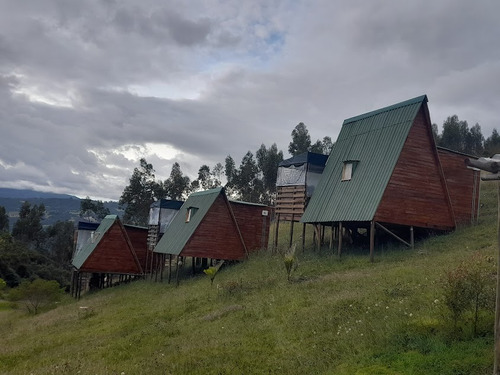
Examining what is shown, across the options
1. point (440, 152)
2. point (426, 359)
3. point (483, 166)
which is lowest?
point (426, 359)

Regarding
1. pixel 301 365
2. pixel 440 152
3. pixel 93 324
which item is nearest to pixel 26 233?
pixel 93 324

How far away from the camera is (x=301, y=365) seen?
33.0 ft

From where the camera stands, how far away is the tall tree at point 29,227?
9462 centimetres

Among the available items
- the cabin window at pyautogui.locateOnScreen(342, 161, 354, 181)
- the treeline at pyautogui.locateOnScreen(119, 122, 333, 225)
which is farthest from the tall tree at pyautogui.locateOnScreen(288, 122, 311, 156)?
the cabin window at pyautogui.locateOnScreen(342, 161, 354, 181)

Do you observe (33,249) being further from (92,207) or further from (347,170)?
(347,170)

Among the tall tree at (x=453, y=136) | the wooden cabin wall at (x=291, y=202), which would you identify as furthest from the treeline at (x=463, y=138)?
the wooden cabin wall at (x=291, y=202)

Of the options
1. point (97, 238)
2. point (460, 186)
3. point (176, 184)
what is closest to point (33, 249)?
point (176, 184)

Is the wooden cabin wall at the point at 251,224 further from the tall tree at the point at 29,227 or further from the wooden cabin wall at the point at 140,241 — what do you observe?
the tall tree at the point at 29,227

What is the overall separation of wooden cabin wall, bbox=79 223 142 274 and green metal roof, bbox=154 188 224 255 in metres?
6.94

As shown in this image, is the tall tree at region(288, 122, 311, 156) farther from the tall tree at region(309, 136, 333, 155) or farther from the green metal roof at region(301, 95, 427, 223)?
the green metal roof at region(301, 95, 427, 223)

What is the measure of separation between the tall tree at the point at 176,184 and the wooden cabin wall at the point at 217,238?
4738 centimetres

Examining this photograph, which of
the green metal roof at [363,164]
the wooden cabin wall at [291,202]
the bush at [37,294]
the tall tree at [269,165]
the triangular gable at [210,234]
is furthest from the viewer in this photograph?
the tall tree at [269,165]

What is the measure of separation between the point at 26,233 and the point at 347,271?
89602 mm

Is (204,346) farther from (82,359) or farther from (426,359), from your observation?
(426,359)
